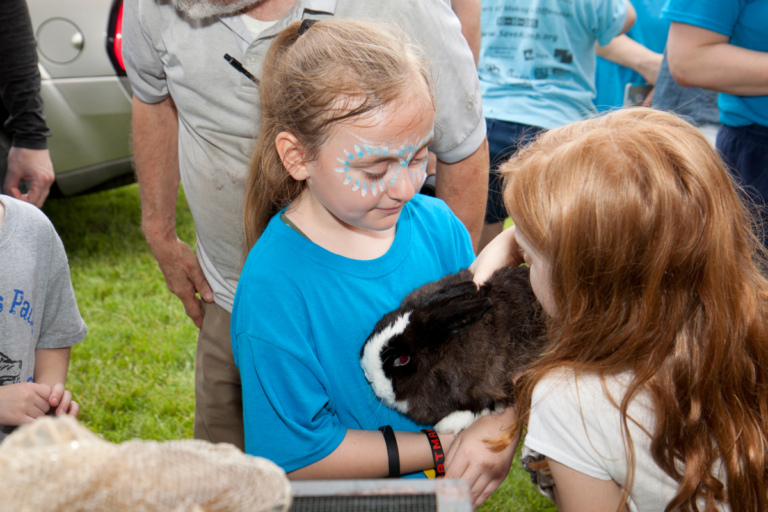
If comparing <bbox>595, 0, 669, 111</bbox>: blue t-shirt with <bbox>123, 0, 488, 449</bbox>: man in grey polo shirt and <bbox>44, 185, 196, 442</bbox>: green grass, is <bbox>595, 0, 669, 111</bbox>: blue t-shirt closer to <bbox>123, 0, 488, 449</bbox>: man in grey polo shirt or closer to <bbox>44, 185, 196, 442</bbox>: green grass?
<bbox>123, 0, 488, 449</bbox>: man in grey polo shirt

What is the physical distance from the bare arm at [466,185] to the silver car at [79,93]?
9.77ft

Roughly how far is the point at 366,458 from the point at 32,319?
1.06 m

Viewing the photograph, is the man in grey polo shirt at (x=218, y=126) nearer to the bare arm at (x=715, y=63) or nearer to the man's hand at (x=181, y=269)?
the man's hand at (x=181, y=269)

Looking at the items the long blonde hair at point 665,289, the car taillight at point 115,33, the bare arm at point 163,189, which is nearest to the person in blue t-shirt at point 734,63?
the long blonde hair at point 665,289

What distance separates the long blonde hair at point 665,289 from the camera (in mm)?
1162

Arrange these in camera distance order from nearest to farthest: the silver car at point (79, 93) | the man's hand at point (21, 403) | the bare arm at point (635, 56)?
the man's hand at point (21, 403) < the bare arm at point (635, 56) < the silver car at point (79, 93)

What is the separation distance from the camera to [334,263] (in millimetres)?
→ 1456

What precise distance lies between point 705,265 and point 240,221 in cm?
131

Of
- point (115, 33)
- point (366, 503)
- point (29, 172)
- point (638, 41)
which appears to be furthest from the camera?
point (638, 41)

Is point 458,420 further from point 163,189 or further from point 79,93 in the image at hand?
point 79,93

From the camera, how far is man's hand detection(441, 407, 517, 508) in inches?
55.9

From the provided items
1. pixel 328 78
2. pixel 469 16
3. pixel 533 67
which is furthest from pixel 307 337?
pixel 533 67

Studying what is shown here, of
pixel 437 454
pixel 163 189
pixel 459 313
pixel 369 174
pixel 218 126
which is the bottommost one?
pixel 437 454

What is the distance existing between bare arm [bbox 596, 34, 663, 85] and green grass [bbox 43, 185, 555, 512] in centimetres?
Answer: 237
